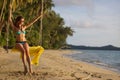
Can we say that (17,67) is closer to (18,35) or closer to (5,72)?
(5,72)

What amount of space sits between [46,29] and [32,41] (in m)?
11.3

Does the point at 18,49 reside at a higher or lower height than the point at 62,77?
higher

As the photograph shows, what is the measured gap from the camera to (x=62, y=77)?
1084cm

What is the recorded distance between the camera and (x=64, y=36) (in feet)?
223

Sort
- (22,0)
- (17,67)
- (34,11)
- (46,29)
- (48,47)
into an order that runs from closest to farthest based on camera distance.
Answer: (17,67), (22,0), (34,11), (46,29), (48,47)

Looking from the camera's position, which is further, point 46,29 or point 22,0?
point 46,29

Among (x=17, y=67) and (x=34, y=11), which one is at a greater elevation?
(x=34, y=11)

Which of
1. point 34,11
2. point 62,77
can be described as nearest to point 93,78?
point 62,77

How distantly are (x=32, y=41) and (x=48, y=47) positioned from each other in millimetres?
15701

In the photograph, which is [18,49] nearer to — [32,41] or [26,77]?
[26,77]

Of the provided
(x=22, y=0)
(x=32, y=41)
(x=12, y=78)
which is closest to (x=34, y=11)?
(x=32, y=41)

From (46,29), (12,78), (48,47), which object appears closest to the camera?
(12,78)

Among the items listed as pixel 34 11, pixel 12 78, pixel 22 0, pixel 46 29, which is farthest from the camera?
pixel 46 29

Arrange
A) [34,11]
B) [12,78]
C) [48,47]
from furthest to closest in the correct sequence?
1. [48,47]
2. [34,11]
3. [12,78]
